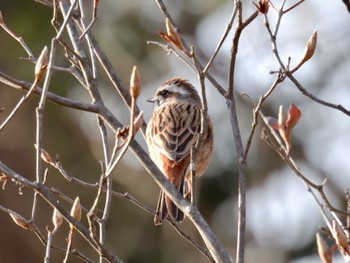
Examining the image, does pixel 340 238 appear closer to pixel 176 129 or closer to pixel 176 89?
pixel 176 129

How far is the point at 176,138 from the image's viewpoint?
689 centimetres

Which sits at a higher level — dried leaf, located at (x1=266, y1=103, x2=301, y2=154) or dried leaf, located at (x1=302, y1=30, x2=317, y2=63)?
dried leaf, located at (x1=302, y1=30, x2=317, y2=63)

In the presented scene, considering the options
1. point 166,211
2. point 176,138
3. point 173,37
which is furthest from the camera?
point 176,138

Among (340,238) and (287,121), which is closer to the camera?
(340,238)

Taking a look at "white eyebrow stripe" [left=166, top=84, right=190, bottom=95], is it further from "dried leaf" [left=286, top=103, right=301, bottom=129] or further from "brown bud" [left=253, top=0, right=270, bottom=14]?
"dried leaf" [left=286, top=103, right=301, bottom=129]

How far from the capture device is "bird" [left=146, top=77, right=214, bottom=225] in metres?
6.11

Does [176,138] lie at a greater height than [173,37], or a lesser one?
greater

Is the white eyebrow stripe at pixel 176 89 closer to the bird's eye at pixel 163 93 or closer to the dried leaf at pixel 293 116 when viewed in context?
the bird's eye at pixel 163 93

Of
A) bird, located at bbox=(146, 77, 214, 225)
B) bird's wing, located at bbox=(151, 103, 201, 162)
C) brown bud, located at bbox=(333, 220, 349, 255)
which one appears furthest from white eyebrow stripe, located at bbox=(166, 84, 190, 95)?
brown bud, located at bbox=(333, 220, 349, 255)

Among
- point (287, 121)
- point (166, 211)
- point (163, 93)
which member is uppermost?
point (163, 93)

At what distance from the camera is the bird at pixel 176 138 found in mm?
6105

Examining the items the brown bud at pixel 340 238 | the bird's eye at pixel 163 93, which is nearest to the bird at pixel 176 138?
the bird's eye at pixel 163 93

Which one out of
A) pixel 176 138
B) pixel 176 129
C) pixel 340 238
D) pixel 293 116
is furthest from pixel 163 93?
pixel 340 238

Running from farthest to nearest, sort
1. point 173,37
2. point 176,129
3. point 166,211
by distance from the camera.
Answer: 1. point 176,129
2. point 166,211
3. point 173,37
